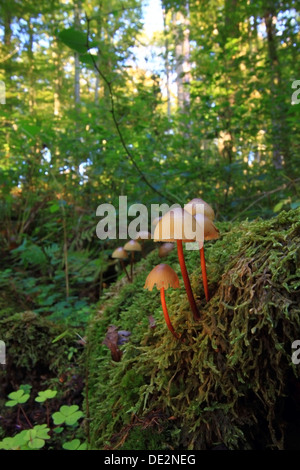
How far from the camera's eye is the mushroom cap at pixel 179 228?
1.07 meters

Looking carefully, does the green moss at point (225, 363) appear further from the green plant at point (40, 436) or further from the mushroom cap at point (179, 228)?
the mushroom cap at point (179, 228)

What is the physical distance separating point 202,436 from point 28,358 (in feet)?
4.99

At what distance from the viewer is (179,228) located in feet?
3.52

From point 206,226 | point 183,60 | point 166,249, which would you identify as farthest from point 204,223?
point 183,60

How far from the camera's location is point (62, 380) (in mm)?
1980

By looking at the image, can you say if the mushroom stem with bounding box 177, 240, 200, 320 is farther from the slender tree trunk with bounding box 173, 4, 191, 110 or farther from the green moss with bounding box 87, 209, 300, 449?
the slender tree trunk with bounding box 173, 4, 191, 110

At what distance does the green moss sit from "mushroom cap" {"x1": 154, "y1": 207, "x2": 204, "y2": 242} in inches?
10.7

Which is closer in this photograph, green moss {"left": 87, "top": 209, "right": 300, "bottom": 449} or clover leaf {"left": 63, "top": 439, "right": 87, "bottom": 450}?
green moss {"left": 87, "top": 209, "right": 300, "bottom": 449}

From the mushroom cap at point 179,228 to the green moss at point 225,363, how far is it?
0.90 ft

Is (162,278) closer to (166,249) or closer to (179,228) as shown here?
(179,228)

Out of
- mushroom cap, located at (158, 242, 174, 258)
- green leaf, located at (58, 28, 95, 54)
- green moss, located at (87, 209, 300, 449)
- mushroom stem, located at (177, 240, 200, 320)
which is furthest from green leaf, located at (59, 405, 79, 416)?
green leaf, located at (58, 28, 95, 54)

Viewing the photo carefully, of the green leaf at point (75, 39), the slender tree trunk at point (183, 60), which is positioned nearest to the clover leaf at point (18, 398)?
the green leaf at point (75, 39)

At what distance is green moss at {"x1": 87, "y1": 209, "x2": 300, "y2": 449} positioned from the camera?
1.02 m

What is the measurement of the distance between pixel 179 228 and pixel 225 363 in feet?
1.88
